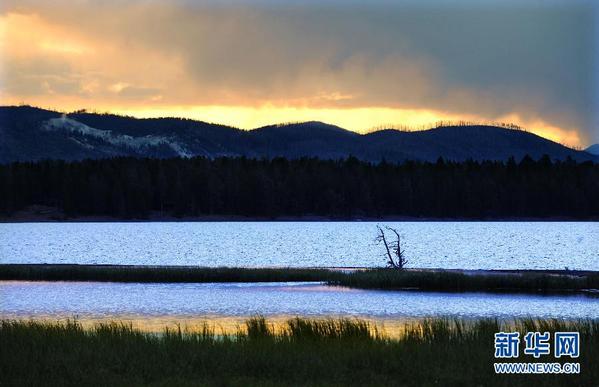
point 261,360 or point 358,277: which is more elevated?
point 358,277

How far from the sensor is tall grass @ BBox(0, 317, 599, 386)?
21.3 m

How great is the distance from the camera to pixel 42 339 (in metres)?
25.9

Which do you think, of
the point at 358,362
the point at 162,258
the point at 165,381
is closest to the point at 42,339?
the point at 165,381

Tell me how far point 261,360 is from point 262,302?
23.7 meters

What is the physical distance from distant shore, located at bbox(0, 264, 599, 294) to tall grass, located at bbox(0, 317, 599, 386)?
992 inches

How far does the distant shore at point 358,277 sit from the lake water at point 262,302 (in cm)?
189

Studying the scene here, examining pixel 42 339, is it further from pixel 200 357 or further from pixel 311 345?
pixel 311 345

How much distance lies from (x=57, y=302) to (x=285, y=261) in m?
45.0

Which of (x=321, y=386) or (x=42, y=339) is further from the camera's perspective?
(x=42, y=339)

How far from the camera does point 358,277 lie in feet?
182

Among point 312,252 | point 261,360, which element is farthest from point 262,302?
point 312,252

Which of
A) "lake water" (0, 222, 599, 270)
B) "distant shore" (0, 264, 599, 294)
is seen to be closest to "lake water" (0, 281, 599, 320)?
"distant shore" (0, 264, 599, 294)

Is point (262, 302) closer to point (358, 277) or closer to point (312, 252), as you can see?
point (358, 277)

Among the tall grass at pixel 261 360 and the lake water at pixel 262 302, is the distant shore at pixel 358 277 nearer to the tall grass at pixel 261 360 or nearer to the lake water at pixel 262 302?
the lake water at pixel 262 302
